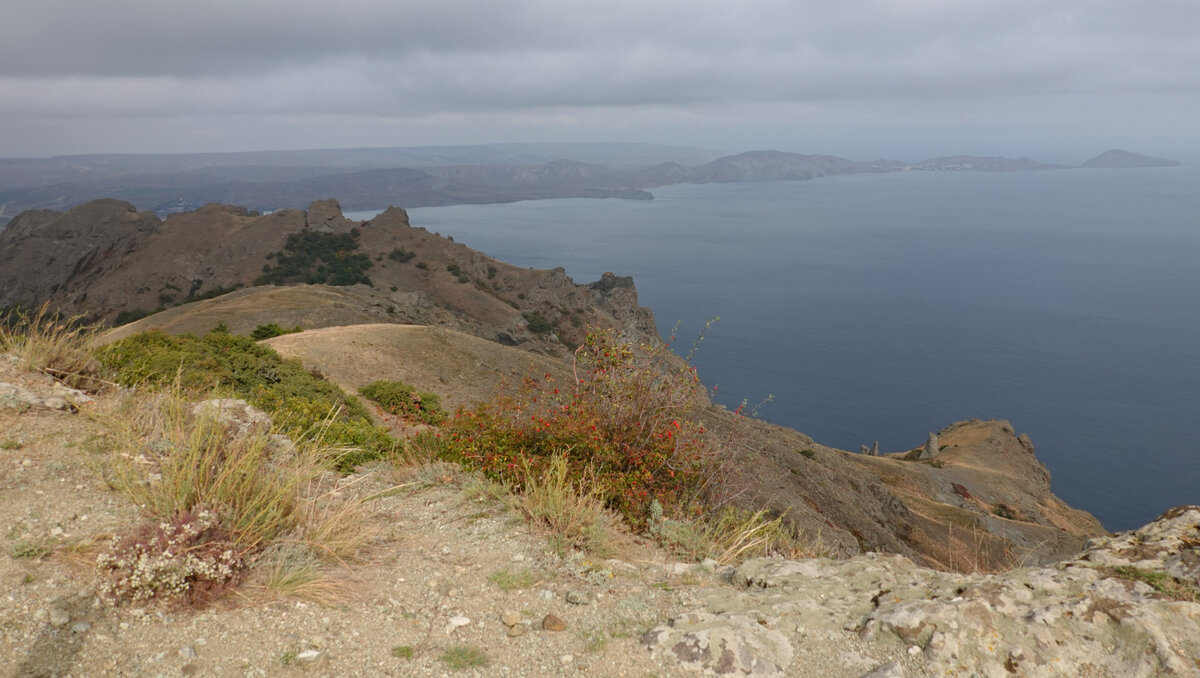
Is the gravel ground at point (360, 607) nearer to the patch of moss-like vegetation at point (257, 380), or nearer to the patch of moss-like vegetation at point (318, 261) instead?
the patch of moss-like vegetation at point (257, 380)

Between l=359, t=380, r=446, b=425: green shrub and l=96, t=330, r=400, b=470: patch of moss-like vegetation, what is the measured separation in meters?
1.51

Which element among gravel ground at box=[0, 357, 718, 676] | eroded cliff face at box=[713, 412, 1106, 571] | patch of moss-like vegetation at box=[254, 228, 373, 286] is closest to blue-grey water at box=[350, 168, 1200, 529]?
eroded cliff face at box=[713, 412, 1106, 571]

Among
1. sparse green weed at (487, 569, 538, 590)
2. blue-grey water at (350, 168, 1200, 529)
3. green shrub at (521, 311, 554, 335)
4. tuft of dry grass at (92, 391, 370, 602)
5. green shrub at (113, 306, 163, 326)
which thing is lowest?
blue-grey water at (350, 168, 1200, 529)

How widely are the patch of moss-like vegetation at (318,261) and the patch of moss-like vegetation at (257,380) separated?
2173 inches

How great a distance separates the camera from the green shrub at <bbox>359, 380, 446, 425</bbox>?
1908 centimetres

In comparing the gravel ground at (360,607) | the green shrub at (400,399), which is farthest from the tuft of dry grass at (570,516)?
the green shrub at (400,399)

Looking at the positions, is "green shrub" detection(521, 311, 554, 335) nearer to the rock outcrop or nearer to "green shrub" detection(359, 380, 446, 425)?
"green shrub" detection(359, 380, 446, 425)

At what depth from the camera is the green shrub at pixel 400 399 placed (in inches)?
751

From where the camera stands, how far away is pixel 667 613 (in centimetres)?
479

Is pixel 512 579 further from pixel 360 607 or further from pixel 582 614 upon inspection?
pixel 360 607

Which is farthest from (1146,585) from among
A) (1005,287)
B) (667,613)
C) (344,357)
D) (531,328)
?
(1005,287)

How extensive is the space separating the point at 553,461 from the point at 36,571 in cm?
420

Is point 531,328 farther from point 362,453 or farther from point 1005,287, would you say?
point 1005,287

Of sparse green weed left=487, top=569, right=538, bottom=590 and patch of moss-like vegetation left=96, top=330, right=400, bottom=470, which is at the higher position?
sparse green weed left=487, top=569, right=538, bottom=590
